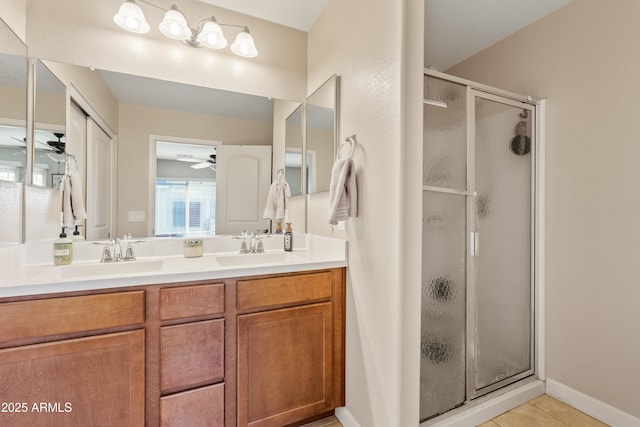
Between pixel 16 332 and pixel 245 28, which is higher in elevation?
pixel 245 28

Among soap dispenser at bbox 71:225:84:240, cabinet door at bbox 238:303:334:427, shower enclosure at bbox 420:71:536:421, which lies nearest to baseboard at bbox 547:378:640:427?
shower enclosure at bbox 420:71:536:421

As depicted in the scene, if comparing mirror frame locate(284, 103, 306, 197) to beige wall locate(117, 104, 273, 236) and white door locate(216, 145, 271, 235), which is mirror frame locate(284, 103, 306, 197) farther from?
beige wall locate(117, 104, 273, 236)

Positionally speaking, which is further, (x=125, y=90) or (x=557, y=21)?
(x=557, y=21)

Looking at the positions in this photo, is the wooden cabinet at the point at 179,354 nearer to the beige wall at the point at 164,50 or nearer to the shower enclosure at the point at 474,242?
the shower enclosure at the point at 474,242

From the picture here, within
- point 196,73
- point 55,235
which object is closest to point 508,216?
point 196,73

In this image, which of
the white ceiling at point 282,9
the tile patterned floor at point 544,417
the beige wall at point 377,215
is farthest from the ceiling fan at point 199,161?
the tile patterned floor at point 544,417

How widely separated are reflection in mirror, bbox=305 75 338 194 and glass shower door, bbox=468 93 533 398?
2.90 ft

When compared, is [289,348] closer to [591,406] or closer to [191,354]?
[191,354]

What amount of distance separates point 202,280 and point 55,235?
36.8 inches

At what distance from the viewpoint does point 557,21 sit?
1882 mm

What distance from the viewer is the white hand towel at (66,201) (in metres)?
1.54

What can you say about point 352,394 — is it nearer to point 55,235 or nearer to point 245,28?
point 55,235

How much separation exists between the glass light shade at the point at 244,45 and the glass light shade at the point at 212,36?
0.26 ft

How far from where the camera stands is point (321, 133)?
1944 millimetres
